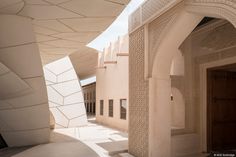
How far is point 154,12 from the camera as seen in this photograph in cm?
470

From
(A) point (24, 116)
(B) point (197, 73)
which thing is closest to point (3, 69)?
(A) point (24, 116)

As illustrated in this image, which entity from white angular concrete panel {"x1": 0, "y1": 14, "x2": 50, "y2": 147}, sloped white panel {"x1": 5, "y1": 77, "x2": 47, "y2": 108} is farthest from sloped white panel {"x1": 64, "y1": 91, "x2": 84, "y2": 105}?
sloped white panel {"x1": 5, "y1": 77, "x2": 47, "y2": 108}

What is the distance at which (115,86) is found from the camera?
12.4 metres

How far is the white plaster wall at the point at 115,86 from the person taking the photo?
11.2 m

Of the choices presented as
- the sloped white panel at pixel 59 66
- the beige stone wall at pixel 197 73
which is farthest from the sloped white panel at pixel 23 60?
the sloped white panel at pixel 59 66

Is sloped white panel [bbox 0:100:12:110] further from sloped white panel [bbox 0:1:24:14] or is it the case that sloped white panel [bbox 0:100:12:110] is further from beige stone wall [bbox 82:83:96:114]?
beige stone wall [bbox 82:83:96:114]

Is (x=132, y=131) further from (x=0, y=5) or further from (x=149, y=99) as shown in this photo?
(x=0, y=5)

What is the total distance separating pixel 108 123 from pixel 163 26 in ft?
31.8

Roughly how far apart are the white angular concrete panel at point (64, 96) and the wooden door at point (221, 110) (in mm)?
8067

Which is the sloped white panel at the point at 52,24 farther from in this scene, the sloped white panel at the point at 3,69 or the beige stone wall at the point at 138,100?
the beige stone wall at the point at 138,100

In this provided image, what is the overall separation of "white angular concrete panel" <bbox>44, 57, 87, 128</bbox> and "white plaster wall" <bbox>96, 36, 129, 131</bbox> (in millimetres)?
1649

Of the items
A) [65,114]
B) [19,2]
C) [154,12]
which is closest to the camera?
[19,2]

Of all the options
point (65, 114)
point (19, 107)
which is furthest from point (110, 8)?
point (65, 114)

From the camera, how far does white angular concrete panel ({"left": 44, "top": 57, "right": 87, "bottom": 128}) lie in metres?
12.3
